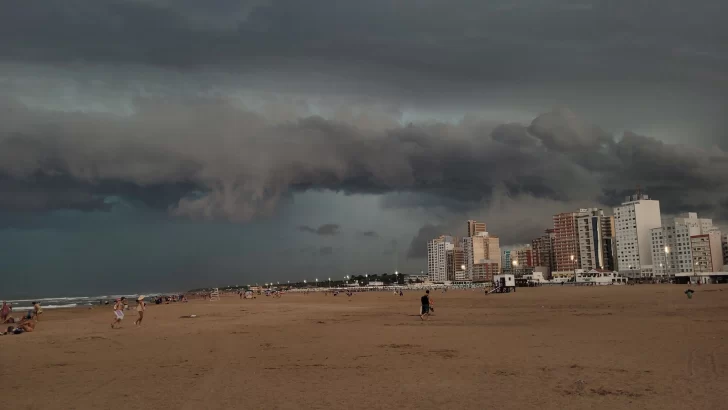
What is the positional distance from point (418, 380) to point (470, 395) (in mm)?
1770

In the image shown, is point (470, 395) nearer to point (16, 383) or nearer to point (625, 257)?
point (16, 383)

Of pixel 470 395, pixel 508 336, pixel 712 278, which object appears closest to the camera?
pixel 470 395

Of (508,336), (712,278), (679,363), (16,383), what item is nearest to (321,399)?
(16,383)

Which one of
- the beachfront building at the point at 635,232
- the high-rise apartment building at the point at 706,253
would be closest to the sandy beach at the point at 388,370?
the high-rise apartment building at the point at 706,253

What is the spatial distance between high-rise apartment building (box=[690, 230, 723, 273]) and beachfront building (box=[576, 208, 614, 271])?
3621cm

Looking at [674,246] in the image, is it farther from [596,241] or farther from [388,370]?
[388,370]

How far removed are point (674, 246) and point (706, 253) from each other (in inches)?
350

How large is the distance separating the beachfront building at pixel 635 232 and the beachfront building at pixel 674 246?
4.26 metres

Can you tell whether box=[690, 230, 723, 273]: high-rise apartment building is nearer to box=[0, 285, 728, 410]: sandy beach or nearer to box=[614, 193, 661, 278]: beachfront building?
box=[614, 193, 661, 278]: beachfront building

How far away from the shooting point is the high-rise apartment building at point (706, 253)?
154 m

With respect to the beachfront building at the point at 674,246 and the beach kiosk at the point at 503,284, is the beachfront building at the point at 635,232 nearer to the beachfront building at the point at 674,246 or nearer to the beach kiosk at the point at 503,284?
the beachfront building at the point at 674,246

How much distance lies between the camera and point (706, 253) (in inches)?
6078

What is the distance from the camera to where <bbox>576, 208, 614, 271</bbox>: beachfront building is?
626 feet

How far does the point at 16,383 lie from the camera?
11.8 meters
